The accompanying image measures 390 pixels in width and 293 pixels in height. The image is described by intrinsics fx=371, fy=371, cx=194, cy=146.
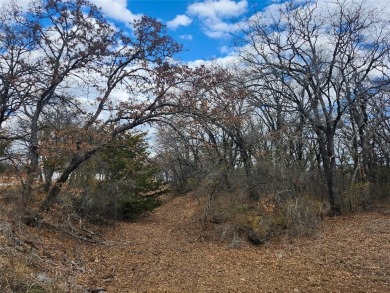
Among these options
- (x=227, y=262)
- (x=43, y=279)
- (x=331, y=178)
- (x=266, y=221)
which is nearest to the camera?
(x=43, y=279)

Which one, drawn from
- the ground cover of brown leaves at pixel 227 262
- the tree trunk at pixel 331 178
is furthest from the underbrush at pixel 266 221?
the tree trunk at pixel 331 178

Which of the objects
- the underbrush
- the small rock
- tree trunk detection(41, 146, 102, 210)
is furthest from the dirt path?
tree trunk detection(41, 146, 102, 210)

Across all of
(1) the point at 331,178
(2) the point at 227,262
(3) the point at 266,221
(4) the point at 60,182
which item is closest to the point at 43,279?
(2) the point at 227,262

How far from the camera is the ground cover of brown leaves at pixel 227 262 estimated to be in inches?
288

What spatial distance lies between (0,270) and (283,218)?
30.8 feet

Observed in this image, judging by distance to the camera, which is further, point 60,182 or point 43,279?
point 60,182

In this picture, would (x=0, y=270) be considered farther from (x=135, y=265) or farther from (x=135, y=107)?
(x=135, y=107)

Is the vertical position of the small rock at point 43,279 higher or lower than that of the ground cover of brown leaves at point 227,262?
higher

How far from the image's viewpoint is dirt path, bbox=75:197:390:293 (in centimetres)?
736

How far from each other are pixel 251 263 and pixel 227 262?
0.62 m

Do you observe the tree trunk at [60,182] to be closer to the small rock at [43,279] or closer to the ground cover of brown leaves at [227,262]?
the ground cover of brown leaves at [227,262]

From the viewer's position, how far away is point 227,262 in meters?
9.62

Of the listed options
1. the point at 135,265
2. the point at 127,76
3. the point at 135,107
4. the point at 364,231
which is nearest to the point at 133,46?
the point at 127,76

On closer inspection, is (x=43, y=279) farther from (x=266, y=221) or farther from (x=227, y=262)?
(x=266, y=221)
